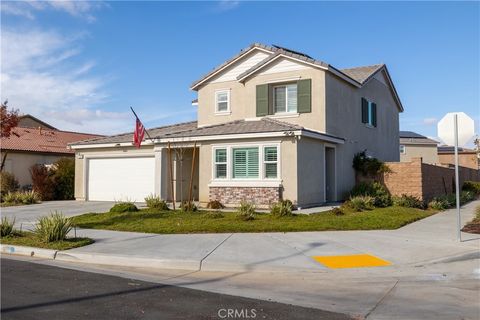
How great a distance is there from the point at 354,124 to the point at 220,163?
812 cm

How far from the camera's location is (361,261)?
9.19m

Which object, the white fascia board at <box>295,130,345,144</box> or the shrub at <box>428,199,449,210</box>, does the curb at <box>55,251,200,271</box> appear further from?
the shrub at <box>428,199,449,210</box>

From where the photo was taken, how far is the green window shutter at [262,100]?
21469mm

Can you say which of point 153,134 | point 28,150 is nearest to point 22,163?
point 28,150

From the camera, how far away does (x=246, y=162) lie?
18.8 meters

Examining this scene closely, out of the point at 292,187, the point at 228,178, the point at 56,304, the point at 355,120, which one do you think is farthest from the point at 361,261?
the point at 355,120

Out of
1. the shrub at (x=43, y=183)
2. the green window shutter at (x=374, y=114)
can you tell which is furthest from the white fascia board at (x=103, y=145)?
the green window shutter at (x=374, y=114)

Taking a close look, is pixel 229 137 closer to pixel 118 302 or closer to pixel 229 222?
pixel 229 222

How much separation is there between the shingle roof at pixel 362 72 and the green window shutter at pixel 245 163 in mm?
8733

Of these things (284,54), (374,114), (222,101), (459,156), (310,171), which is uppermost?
(284,54)

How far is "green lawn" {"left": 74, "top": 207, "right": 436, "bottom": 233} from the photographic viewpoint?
42.9 feet

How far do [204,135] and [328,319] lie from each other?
14.1 meters

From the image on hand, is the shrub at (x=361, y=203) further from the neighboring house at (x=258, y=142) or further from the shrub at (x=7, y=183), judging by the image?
the shrub at (x=7, y=183)

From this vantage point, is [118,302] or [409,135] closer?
[118,302]
